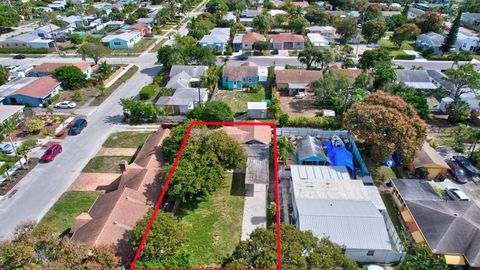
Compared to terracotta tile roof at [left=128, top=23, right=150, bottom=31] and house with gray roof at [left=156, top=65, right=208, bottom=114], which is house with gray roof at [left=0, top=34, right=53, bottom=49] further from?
house with gray roof at [left=156, top=65, right=208, bottom=114]

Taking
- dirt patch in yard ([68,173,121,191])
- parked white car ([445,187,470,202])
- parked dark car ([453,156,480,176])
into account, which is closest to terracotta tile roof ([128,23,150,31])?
dirt patch in yard ([68,173,121,191])

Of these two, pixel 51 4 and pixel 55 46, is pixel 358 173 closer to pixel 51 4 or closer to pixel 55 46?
pixel 55 46

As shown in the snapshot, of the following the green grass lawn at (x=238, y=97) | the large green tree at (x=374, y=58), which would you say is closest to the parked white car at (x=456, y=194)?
the green grass lawn at (x=238, y=97)

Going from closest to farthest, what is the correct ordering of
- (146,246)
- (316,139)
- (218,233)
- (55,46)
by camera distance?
(146,246) → (218,233) → (316,139) → (55,46)

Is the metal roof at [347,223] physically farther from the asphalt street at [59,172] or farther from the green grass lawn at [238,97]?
the green grass lawn at [238,97]

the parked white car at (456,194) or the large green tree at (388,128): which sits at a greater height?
the large green tree at (388,128)

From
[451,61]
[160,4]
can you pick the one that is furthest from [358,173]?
[160,4]

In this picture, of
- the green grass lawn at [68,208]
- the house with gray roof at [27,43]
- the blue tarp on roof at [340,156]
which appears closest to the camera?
the green grass lawn at [68,208]
